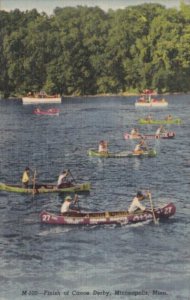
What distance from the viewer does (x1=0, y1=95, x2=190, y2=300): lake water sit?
21.2 metres

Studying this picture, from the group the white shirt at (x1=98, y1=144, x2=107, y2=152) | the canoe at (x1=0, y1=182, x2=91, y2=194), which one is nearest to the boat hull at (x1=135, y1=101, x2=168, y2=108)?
the white shirt at (x1=98, y1=144, x2=107, y2=152)

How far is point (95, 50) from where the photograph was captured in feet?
397

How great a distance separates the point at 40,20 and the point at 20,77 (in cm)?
1038

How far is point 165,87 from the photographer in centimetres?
11838

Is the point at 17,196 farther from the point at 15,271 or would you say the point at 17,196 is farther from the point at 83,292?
the point at 83,292

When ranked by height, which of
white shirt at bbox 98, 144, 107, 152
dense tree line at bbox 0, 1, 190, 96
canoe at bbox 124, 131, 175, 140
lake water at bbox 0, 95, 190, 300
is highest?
dense tree line at bbox 0, 1, 190, 96

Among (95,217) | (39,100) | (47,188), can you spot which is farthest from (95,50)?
(95,217)

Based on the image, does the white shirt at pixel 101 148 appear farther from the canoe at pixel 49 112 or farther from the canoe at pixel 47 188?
the canoe at pixel 49 112

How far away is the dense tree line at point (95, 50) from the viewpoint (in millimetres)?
114625

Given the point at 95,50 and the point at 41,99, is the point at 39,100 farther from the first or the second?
the point at 95,50

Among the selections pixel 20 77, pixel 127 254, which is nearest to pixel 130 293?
pixel 127 254

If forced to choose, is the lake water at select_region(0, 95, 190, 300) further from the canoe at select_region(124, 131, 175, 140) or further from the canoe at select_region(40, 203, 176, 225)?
the canoe at select_region(124, 131, 175, 140)

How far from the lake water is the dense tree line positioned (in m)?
59.2

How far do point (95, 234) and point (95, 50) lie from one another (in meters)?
96.4
